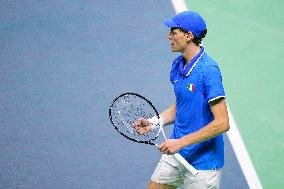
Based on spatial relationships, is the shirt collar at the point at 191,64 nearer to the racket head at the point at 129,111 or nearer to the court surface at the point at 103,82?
the racket head at the point at 129,111

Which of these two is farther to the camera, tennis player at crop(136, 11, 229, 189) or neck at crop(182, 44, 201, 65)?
neck at crop(182, 44, 201, 65)

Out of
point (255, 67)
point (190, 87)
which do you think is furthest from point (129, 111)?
point (255, 67)

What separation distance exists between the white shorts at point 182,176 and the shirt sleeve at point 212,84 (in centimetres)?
67

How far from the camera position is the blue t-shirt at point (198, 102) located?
4.14 meters

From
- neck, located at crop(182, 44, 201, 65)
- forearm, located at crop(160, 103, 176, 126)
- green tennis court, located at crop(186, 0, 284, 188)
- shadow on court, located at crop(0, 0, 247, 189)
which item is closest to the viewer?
neck, located at crop(182, 44, 201, 65)

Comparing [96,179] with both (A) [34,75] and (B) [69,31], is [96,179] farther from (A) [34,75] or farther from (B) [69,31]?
(B) [69,31]

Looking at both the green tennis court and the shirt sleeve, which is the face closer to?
the shirt sleeve

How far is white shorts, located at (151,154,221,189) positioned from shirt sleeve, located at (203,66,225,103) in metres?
0.67

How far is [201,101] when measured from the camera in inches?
168

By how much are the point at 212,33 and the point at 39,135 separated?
10.2 ft

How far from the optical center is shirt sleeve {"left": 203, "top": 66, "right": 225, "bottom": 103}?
4082 millimetres

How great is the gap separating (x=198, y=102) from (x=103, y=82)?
271 centimetres

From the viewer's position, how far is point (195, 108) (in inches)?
170

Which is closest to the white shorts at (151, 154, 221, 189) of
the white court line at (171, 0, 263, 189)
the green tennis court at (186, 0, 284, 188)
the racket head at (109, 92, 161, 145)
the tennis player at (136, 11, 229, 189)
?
the tennis player at (136, 11, 229, 189)
